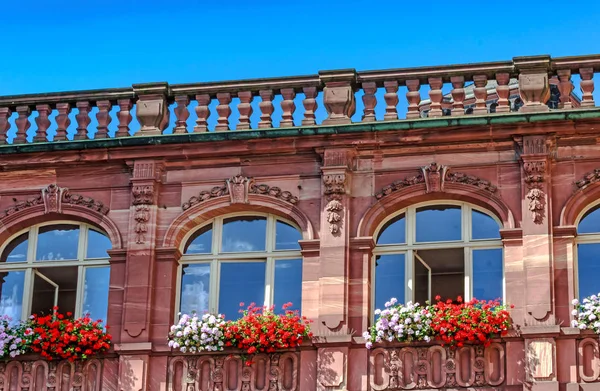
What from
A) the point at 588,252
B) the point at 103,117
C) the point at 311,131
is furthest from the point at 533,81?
the point at 103,117

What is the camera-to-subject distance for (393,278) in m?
28.0

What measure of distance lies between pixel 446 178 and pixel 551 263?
7.10 ft

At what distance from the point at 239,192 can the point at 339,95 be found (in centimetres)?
215

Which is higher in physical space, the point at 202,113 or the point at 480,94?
the point at 480,94

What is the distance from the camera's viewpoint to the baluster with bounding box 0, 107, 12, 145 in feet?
98.3

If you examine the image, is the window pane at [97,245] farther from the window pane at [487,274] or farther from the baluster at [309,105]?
the window pane at [487,274]

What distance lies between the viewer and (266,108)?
29.2 metres

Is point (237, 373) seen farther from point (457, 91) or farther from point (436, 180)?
point (457, 91)

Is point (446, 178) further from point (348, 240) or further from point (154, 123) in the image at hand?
point (154, 123)

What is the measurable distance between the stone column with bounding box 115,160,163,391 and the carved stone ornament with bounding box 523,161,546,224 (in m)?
5.70

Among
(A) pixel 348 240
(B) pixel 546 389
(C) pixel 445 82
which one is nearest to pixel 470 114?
(C) pixel 445 82

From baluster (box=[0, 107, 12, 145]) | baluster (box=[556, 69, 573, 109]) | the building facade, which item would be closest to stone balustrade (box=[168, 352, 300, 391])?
the building facade

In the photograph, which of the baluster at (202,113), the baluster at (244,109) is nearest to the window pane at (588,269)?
the baluster at (244,109)

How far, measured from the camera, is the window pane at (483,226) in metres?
27.9
